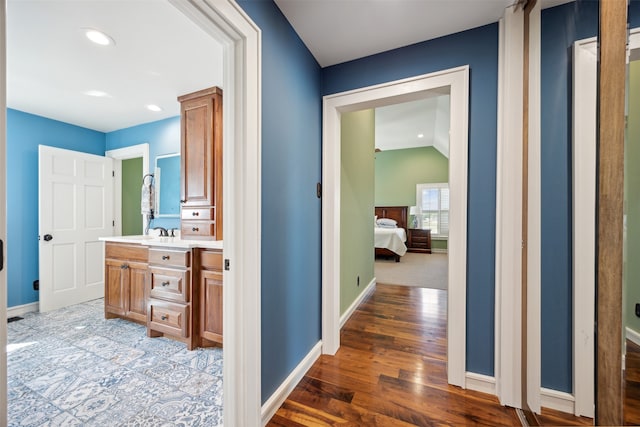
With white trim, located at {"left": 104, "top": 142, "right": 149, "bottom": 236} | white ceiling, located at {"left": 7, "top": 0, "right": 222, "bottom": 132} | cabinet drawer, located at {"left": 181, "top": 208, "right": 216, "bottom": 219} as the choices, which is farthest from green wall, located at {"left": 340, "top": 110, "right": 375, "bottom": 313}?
white trim, located at {"left": 104, "top": 142, "right": 149, "bottom": 236}

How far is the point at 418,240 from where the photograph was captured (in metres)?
7.01

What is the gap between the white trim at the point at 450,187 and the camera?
5.35ft

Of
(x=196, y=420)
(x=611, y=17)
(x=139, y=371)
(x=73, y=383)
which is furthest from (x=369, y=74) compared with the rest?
(x=73, y=383)

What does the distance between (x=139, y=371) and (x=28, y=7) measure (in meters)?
2.45

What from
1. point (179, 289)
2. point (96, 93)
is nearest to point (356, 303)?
point (179, 289)

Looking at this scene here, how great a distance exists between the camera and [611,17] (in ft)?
2.75

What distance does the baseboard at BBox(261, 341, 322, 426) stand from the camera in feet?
4.50

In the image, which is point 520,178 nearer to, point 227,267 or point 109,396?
point 227,267

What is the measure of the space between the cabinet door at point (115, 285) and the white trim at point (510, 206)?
3.24m

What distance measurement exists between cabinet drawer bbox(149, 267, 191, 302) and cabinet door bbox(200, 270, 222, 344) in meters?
0.14

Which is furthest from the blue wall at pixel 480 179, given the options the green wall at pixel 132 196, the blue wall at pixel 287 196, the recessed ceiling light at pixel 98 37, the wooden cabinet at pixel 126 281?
the green wall at pixel 132 196

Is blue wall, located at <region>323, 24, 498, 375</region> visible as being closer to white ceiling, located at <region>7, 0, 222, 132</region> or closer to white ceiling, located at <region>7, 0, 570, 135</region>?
white ceiling, located at <region>7, 0, 570, 135</region>

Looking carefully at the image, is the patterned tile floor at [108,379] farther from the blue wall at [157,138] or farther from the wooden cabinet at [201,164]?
the blue wall at [157,138]

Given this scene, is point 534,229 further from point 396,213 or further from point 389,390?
point 396,213
